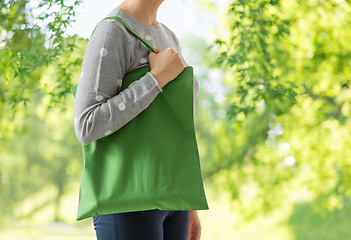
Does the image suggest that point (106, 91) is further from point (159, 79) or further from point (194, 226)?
point (194, 226)

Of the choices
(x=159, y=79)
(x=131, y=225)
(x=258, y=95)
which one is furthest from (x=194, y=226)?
(x=258, y=95)

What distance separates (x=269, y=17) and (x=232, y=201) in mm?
2647

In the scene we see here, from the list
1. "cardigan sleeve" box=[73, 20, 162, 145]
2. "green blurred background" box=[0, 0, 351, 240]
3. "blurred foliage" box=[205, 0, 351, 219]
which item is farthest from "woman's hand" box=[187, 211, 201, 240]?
"blurred foliage" box=[205, 0, 351, 219]

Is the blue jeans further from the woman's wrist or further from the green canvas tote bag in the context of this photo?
the woman's wrist

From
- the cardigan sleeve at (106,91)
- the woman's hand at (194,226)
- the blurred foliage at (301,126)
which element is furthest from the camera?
the blurred foliage at (301,126)

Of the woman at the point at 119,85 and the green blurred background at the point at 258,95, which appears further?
the green blurred background at the point at 258,95

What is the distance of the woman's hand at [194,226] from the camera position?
92 centimetres

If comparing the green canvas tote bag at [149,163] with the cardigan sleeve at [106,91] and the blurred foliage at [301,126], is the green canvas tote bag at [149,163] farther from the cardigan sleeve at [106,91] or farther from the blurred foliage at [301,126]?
the blurred foliage at [301,126]

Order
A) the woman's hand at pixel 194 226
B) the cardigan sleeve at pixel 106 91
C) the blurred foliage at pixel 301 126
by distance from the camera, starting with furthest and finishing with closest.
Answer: the blurred foliage at pixel 301 126 → the woman's hand at pixel 194 226 → the cardigan sleeve at pixel 106 91

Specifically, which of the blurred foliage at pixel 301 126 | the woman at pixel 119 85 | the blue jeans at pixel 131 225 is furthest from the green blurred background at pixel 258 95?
the blue jeans at pixel 131 225

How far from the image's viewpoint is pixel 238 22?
175cm

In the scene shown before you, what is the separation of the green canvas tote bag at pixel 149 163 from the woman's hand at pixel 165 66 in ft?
0.06

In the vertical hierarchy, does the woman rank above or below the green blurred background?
above

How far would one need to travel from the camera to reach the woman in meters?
0.59
